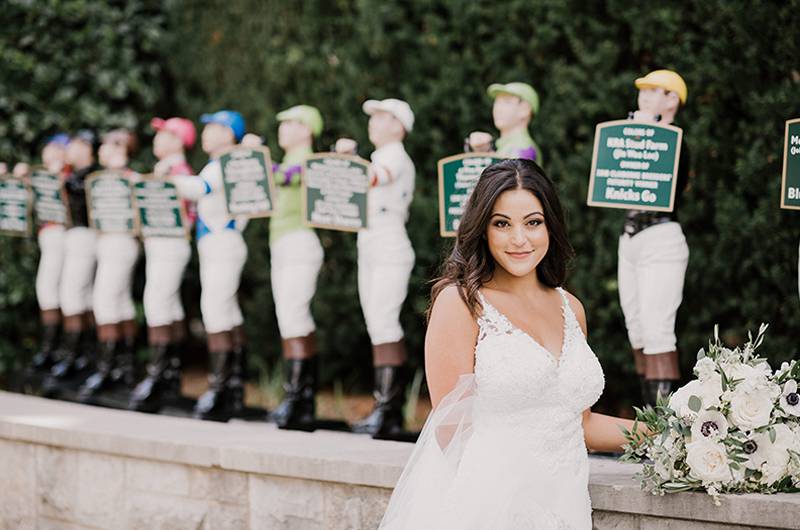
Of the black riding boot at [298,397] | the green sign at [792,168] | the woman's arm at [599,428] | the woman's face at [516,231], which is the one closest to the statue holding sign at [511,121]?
the green sign at [792,168]

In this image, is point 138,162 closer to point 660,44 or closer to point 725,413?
point 660,44

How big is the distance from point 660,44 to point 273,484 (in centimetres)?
322

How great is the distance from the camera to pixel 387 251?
5.87 metres

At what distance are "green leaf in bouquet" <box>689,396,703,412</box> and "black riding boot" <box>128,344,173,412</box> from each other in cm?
400

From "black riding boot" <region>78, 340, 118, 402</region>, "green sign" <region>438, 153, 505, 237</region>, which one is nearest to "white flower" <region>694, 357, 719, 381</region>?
"green sign" <region>438, 153, 505, 237</region>

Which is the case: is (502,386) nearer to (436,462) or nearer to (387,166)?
(436,462)

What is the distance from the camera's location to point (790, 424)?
375 centimetres

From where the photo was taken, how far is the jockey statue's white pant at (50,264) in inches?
314

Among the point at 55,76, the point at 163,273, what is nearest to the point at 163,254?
the point at 163,273

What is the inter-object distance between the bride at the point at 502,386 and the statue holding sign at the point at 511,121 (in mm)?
1876

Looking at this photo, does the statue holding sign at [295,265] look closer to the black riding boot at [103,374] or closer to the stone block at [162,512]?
the stone block at [162,512]

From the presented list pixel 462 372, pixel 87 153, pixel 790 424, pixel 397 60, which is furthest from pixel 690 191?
pixel 87 153

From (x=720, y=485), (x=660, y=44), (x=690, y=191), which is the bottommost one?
(x=720, y=485)

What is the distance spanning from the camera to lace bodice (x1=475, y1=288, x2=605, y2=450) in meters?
3.49
